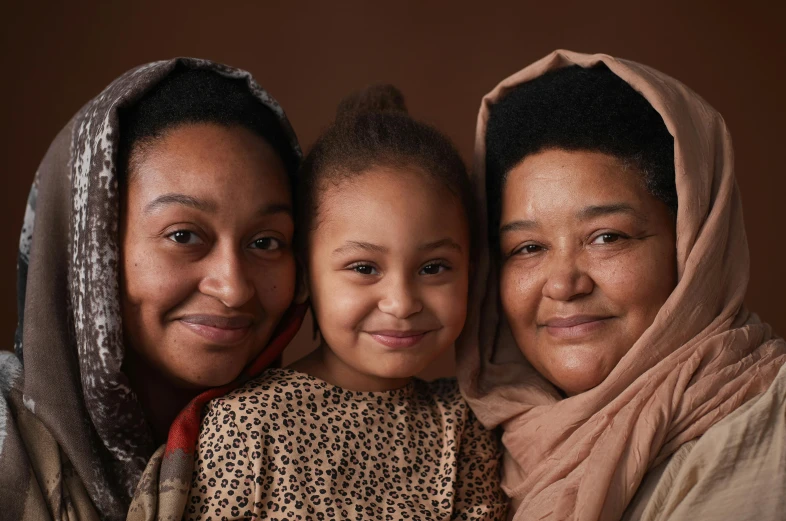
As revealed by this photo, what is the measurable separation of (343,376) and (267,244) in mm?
361

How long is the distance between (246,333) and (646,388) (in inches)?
35.4

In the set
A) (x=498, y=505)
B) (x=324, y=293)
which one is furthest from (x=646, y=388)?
(x=324, y=293)

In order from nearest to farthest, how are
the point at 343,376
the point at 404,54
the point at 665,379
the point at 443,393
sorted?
the point at 665,379
the point at 343,376
the point at 443,393
the point at 404,54

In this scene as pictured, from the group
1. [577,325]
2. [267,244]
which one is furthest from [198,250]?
[577,325]

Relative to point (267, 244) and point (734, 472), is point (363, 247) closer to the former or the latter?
point (267, 244)

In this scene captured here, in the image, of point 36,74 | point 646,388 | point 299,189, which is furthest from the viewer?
point 36,74

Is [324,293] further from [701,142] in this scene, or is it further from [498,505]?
[701,142]

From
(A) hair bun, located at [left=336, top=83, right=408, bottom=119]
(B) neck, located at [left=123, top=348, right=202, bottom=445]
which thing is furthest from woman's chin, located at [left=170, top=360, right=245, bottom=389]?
(A) hair bun, located at [left=336, top=83, right=408, bottom=119]

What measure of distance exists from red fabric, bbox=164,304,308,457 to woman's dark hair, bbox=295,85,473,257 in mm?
185

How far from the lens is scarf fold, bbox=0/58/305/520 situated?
194cm

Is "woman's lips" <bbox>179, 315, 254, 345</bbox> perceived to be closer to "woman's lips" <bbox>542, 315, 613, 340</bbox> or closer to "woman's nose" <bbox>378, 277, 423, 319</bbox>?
"woman's nose" <bbox>378, 277, 423, 319</bbox>

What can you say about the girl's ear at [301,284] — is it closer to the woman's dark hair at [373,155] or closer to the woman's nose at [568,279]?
the woman's dark hair at [373,155]

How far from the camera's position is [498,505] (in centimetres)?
212

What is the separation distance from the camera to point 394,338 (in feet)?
6.70
